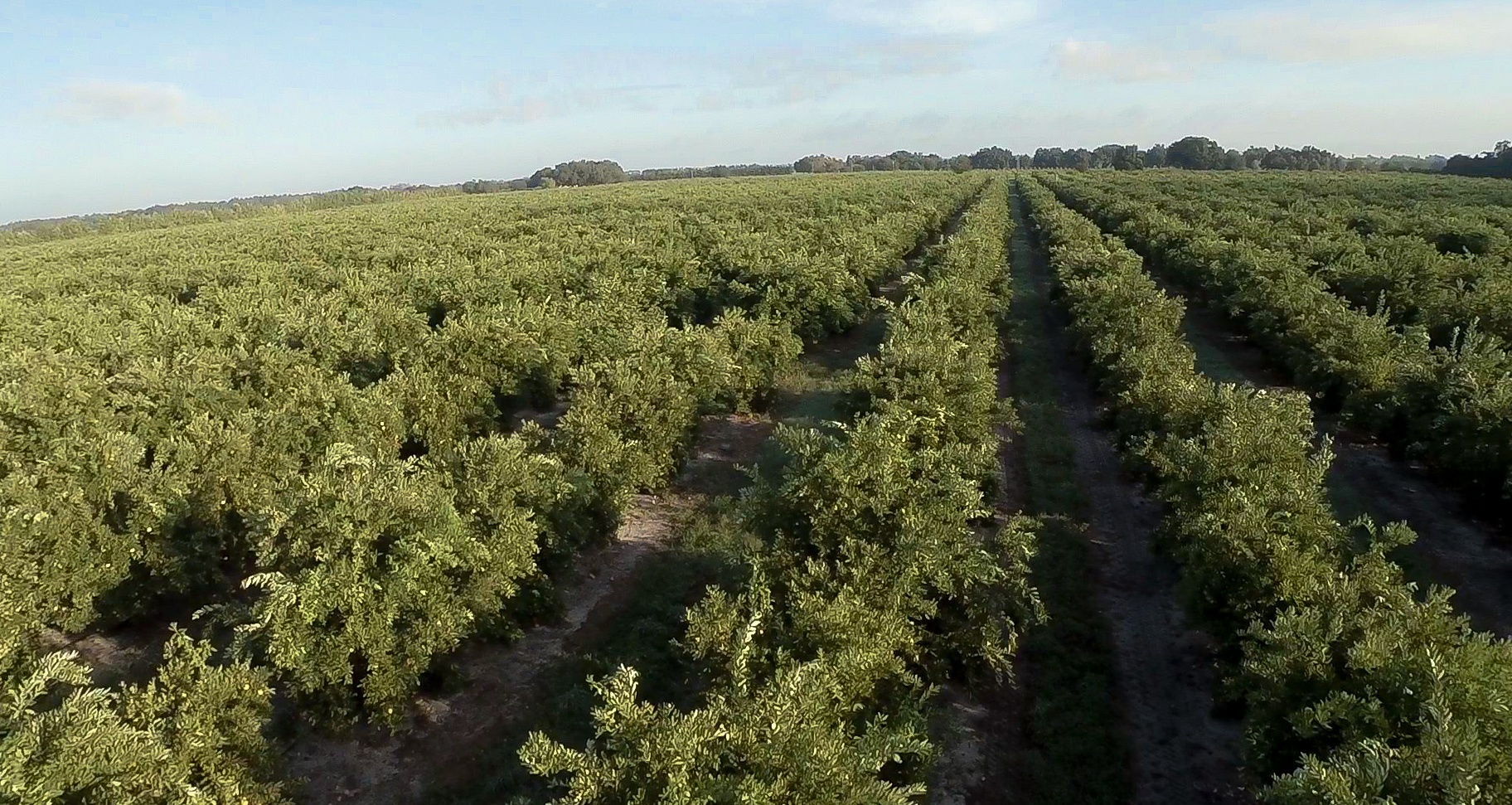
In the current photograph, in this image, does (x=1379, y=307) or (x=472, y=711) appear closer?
(x=472, y=711)

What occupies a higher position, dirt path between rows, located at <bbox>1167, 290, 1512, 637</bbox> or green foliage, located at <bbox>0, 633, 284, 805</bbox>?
green foliage, located at <bbox>0, 633, 284, 805</bbox>

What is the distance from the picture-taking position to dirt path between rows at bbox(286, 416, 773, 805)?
10367 millimetres

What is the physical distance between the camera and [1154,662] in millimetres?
12039

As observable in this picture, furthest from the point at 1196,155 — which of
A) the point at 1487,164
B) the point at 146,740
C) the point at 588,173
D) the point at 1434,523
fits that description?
the point at 146,740

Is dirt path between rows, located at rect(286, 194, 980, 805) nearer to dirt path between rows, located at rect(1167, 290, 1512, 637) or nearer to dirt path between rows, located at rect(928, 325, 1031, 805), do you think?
dirt path between rows, located at rect(928, 325, 1031, 805)

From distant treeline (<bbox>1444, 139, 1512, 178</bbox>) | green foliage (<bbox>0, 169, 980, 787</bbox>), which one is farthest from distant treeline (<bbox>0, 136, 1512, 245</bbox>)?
green foliage (<bbox>0, 169, 980, 787</bbox>)

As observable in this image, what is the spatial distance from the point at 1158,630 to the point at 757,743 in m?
8.44

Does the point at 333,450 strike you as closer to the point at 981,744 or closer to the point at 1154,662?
the point at 981,744

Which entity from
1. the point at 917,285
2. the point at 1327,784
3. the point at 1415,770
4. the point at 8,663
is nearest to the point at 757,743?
the point at 1327,784

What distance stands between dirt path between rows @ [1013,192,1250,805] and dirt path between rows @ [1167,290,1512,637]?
4174 millimetres

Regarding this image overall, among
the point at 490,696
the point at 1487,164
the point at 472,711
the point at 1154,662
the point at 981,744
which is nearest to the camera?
the point at 981,744

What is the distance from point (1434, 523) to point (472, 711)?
58.5 feet

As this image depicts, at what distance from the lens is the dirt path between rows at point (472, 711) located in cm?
1037

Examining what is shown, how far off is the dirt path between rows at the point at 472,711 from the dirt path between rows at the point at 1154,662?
8.13 metres
